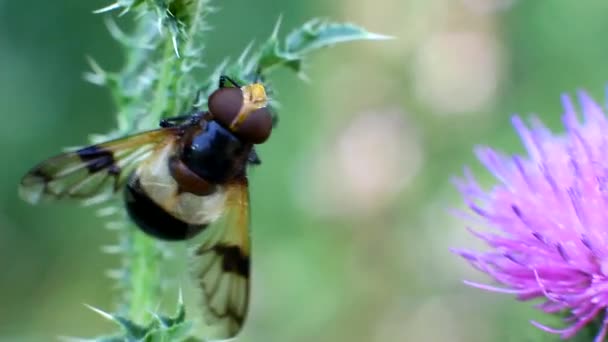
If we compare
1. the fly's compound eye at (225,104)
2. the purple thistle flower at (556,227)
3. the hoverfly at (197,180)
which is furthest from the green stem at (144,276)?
the purple thistle flower at (556,227)

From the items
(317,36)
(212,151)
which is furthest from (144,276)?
(317,36)

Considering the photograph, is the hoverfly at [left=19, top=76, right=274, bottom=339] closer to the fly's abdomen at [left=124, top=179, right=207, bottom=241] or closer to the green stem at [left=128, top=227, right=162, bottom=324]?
the fly's abdomen at [left=124, top=179, right=207, bottom=241]

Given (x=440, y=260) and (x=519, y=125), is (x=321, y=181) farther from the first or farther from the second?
(x=519, y=125)

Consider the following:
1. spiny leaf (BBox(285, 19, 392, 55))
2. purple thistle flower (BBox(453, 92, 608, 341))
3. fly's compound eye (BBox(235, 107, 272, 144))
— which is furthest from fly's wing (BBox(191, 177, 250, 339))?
purple thistle flower (BBox(453, 92, 608, 341))

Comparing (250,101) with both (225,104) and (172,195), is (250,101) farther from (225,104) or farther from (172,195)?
(172,195)

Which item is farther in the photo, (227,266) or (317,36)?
(317,36)

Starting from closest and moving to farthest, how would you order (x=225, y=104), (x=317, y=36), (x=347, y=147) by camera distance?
(x=225, y=104) → (x=317, y=36) → (x=347, y=147)

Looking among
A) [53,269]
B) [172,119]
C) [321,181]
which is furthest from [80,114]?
[172,119]
